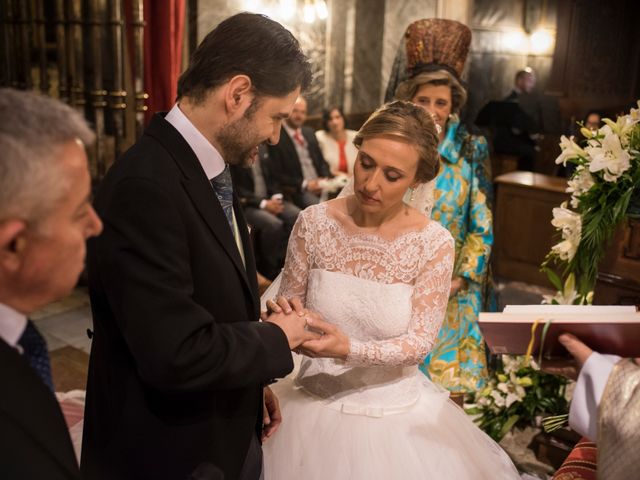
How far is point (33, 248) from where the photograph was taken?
98 centimetres

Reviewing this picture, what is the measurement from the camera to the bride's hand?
5.99 feet

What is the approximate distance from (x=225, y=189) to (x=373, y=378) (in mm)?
810

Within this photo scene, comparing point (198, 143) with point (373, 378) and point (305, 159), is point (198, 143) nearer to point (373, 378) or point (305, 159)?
point (373, 378)

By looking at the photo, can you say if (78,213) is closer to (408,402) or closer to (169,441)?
(169,441)

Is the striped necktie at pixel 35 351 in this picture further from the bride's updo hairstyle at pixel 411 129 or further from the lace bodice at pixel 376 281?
the bride's updo hairstyle at pixel 411 129

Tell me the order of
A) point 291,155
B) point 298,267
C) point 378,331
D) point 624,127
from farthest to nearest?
point 291,155, point 624,127, point 298,267, point 378,331

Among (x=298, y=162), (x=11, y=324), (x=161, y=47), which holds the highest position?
(x=161, y=47)

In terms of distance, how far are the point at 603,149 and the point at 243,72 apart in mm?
1631

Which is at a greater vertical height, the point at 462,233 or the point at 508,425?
the point at 462,233

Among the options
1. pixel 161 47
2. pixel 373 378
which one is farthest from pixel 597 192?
pixel 161 47

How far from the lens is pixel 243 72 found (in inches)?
60.9

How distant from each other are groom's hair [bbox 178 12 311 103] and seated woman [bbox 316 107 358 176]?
193 inches

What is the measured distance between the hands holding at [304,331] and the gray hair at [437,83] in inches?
72.5

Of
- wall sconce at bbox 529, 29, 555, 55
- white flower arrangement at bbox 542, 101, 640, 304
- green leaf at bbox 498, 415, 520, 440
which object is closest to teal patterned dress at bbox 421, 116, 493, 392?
green leaf at bbox 498, 415, 520, 440
